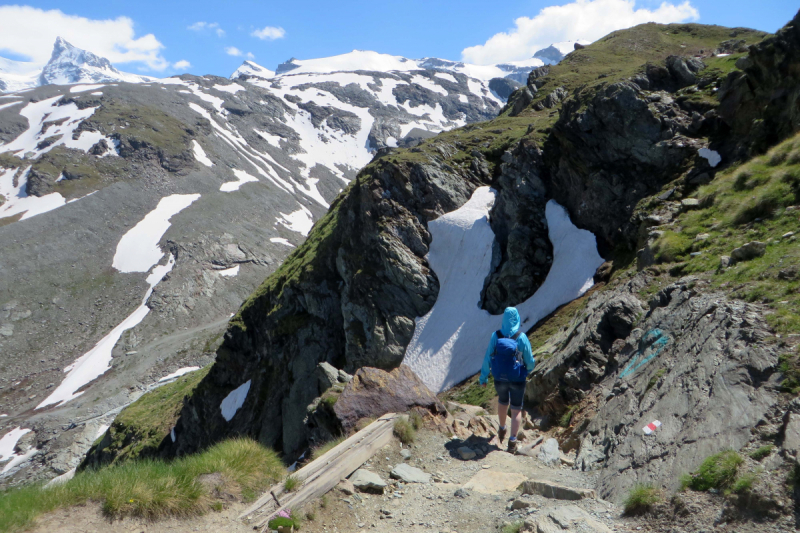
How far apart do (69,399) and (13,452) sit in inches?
502

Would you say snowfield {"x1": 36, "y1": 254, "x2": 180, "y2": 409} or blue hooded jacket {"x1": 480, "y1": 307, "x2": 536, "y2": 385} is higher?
blue hooded jacket {"x1": 480, "y1": 307, "x2": 536, "y2": 385}

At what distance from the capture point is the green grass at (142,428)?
44.0 m

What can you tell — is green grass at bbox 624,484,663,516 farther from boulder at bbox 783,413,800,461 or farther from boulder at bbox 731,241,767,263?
boulder at bbox 731,241,767,263

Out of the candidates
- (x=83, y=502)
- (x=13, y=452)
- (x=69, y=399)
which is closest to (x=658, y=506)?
(x=83, y=502)

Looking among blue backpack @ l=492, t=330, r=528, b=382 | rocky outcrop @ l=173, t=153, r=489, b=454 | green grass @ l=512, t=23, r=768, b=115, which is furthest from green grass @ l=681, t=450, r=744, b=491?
green grass @ l=512, t=23, r=768, b=115

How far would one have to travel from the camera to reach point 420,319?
3081 cm

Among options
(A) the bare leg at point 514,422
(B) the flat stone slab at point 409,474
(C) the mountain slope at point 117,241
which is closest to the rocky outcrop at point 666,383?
(A) the bare leg at point 514,422

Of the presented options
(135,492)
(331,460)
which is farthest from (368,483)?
(135,492)

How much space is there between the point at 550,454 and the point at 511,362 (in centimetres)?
194

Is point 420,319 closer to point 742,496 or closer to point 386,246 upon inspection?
point 386,246

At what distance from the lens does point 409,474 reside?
26.1ft

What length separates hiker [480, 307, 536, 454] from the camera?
9453mm

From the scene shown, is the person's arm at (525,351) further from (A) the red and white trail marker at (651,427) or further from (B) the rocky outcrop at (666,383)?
(A) the red and white trail marker at (651,427)

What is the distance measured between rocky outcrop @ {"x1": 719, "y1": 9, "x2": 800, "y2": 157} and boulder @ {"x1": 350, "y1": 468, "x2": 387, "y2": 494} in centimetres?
1916
